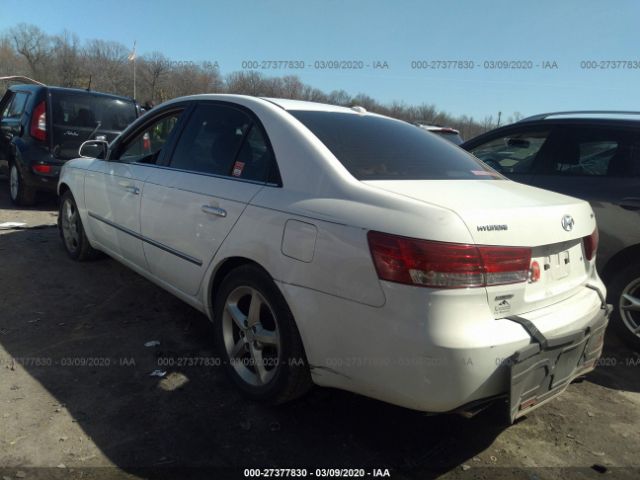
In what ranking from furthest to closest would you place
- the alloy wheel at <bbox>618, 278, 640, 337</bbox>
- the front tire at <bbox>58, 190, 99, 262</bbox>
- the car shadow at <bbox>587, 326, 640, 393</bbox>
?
the front tire at <bbox>58, 190, 99, 262</bbox>
the alloy wheel at <bbox>618, 278, 640, 337</bbox>
the car shadow at <bbox>587, 326, 640, 393</bbox>

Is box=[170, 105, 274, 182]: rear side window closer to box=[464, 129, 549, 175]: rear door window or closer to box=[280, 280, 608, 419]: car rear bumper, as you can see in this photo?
box=[280, 280, 608, 419]: car rear bumper

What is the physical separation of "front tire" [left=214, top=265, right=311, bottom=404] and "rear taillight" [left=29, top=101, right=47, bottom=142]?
5698 mm

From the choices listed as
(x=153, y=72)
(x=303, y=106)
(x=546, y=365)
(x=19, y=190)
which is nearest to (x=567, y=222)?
(x=546, y=365)

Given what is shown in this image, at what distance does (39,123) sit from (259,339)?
20.5 feet

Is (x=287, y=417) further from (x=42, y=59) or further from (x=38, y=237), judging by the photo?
(x=42, y=59)

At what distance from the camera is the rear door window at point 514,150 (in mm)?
4371

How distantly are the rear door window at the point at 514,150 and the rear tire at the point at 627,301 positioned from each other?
115cm

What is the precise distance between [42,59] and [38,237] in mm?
62710

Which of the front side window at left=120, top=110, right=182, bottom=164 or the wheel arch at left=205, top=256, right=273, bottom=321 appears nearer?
the wheel arch at left=205, top=256, right=273, bottom=321

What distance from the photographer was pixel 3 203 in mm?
7770

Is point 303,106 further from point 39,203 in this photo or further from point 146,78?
point 146,78

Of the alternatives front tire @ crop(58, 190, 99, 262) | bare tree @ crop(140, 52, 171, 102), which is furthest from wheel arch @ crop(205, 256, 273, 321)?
bare tree @ crop(140, 52, 171, 102)

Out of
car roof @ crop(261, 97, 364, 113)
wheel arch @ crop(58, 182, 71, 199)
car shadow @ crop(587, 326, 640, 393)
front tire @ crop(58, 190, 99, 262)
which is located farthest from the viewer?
wheel arch @ crop(58, 182, 71, 199)

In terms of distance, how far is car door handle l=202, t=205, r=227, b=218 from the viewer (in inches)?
110
